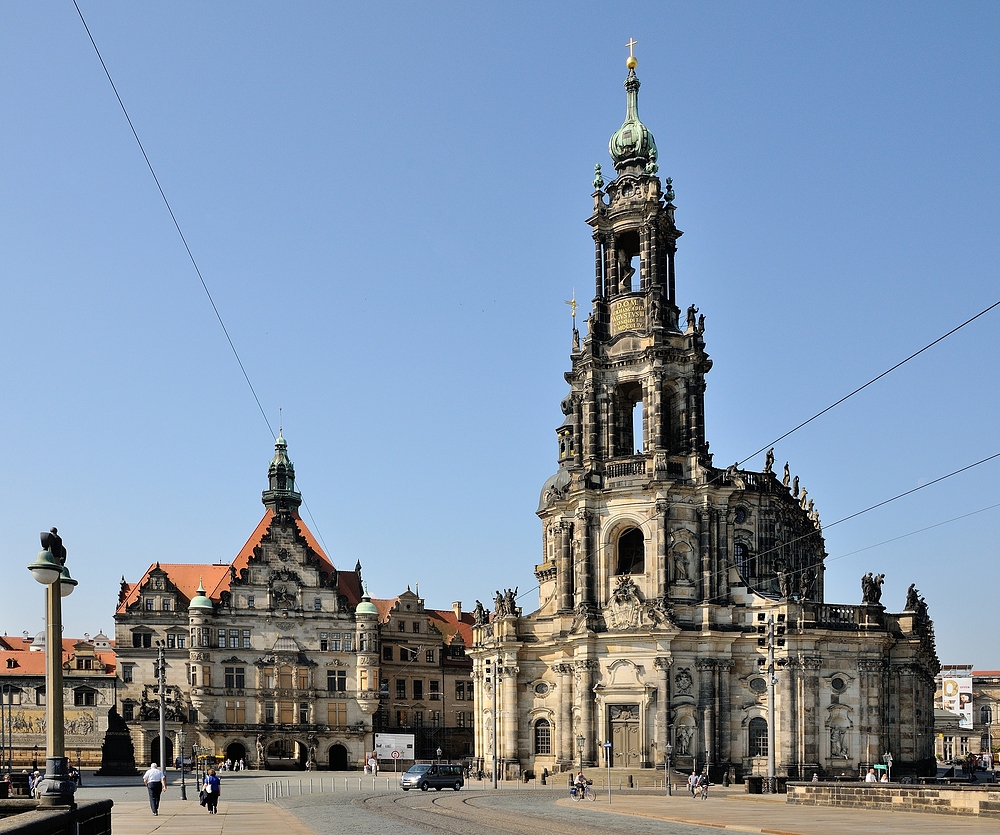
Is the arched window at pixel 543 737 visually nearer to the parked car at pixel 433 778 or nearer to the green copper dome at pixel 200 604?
the parked car at pixel 433 778

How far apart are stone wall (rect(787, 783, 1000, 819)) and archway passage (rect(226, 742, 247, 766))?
57923 millimetres

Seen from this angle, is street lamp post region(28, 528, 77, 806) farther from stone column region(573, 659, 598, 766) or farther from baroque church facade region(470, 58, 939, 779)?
stone column region(573, 659, 598, 766)

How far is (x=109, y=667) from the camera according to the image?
98.0 metres

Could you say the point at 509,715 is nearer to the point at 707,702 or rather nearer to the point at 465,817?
the point at 707,702

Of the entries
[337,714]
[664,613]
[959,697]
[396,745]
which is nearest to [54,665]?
[664,613]

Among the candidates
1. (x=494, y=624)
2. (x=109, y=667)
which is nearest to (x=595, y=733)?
(x=494, y=624)

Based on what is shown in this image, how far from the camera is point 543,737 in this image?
7488 centimetres

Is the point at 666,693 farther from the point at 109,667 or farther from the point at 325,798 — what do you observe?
the point at 109,667

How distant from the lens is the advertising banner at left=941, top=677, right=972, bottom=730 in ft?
560

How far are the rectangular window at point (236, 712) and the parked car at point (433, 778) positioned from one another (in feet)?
111

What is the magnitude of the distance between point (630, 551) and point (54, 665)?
205 ft

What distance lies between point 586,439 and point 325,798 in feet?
101

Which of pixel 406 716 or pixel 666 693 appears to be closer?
pixel 666 693

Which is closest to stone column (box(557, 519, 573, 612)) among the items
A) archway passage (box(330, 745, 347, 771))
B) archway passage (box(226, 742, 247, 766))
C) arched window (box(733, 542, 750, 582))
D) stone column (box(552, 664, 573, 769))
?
stone column (box(552, 664, 573, 769))
